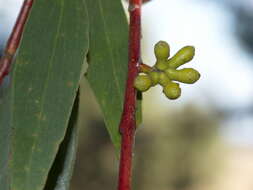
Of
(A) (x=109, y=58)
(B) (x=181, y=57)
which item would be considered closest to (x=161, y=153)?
(A) (x=109, y=58)

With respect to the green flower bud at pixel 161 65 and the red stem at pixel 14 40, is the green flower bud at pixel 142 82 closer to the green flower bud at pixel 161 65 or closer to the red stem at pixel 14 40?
the green flower bud at pixel 161 65

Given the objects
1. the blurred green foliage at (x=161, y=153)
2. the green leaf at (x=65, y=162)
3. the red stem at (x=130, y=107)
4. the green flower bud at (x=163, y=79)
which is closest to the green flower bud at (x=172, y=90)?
the green flower bud at (x=163, y=79)

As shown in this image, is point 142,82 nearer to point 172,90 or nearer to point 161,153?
point 172,90

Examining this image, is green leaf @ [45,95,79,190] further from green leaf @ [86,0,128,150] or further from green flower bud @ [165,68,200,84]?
green flower bud @ [165,68,200,84]

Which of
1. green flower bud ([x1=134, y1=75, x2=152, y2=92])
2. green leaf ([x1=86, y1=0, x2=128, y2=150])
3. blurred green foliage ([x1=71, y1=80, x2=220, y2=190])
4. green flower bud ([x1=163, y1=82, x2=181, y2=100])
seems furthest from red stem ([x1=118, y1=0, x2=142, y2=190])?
blurred green foliage ([x1=71, y1=80, x2=220, y2=190])

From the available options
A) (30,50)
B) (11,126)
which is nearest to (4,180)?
(11,126)

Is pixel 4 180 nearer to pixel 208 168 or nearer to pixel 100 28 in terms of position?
pixel 100 28
